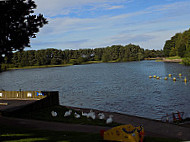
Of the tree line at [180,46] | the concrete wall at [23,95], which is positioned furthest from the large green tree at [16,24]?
the tree line at [180,46]

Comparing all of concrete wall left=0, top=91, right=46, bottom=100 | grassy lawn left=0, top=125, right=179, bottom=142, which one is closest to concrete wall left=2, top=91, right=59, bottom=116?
concrete wall left=0, top=91, right=46, bottom=100

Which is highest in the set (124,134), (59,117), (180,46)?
(180,46)

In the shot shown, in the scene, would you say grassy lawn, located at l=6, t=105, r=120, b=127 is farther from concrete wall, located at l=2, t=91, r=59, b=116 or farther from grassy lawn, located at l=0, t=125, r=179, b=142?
grassy lawn, located at l=0, t=125, r=179, b=142

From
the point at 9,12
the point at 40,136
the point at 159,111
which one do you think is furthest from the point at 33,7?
the point at 159,111

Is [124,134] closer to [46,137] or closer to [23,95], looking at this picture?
[46,137]

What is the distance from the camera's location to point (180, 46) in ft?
481

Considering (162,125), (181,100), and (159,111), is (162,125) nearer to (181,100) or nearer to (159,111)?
(159,111)

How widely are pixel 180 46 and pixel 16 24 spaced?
14664cm

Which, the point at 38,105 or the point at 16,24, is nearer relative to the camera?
the point at 16,24

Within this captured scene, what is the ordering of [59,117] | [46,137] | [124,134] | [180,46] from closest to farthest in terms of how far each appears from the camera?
[124,134]
[46,137]
[59,117]
[180,46]

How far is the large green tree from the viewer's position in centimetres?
1291

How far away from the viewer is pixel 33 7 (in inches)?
548

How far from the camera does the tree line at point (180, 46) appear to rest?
127062mm

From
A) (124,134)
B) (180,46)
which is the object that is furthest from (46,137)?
(180,46)
